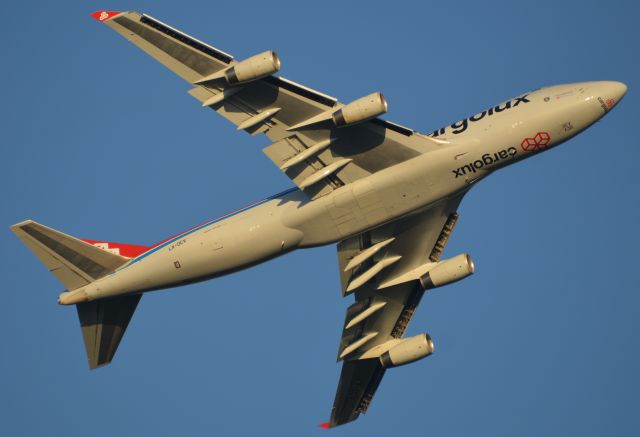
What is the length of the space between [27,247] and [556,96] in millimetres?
30256

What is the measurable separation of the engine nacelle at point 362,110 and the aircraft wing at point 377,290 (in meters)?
7.37

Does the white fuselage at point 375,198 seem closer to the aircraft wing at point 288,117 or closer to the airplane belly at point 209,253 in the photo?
the airplane belly at point 209,253

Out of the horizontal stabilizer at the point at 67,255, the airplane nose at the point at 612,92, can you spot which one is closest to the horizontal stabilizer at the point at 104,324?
the horizontal stabilizer at the point at 67,255

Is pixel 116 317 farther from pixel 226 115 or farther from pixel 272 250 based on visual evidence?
pixel 226 115

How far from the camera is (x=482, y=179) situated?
177ft

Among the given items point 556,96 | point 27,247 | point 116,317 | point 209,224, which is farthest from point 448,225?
point 27,247

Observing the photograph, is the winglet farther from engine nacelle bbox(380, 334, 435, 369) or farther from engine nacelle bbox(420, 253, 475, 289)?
engine nacelle bbox(380, 334, 435, 369)

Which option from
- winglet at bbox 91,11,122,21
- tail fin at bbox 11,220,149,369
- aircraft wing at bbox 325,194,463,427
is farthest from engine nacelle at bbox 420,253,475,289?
winglet at bbox 91,11,122,21

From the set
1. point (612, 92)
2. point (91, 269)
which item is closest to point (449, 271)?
point (612, 92)

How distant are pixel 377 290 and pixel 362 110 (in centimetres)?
1526

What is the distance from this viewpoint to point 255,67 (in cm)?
4934

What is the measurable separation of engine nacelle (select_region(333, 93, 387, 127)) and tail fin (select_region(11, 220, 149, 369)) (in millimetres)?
13963

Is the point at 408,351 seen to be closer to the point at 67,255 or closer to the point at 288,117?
the point at 288,117

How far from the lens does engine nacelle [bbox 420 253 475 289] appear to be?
5641 centimetres
